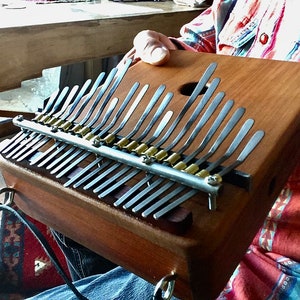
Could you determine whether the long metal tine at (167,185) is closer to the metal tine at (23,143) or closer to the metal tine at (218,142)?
the metal tine at (218,142)

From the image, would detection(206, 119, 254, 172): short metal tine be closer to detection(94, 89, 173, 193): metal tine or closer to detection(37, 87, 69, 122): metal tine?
detection(94, 89, 173, 193): metal tine

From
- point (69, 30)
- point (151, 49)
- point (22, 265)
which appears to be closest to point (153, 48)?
point (151, 49)

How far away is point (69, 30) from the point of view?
127cm

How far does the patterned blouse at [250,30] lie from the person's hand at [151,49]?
82mm

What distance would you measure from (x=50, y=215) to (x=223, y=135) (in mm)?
266

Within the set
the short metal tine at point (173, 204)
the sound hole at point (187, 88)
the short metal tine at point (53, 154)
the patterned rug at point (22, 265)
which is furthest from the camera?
the patterned rug at point (22, 265)

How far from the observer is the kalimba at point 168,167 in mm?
422

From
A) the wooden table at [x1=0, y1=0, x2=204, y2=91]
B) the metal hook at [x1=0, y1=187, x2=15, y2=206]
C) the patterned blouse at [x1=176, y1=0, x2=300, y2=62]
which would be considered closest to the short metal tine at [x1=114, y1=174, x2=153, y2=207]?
the metal hook at [x1=0, y1=187, x2=15, y2=206]

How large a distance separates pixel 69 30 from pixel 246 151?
0.96 meters

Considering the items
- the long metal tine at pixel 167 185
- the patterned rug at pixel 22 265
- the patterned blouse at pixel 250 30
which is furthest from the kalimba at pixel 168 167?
the patterned rug at pixel 22 265

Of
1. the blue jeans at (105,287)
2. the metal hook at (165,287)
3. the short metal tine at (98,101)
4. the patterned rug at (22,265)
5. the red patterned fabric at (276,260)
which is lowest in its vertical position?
the patterned rug at (22,265)

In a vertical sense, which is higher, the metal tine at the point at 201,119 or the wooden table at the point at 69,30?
the metal tine at the point at 201,119

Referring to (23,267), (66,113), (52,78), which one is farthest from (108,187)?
(52,78)

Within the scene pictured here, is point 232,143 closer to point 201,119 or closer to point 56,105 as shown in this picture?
point 201,119
